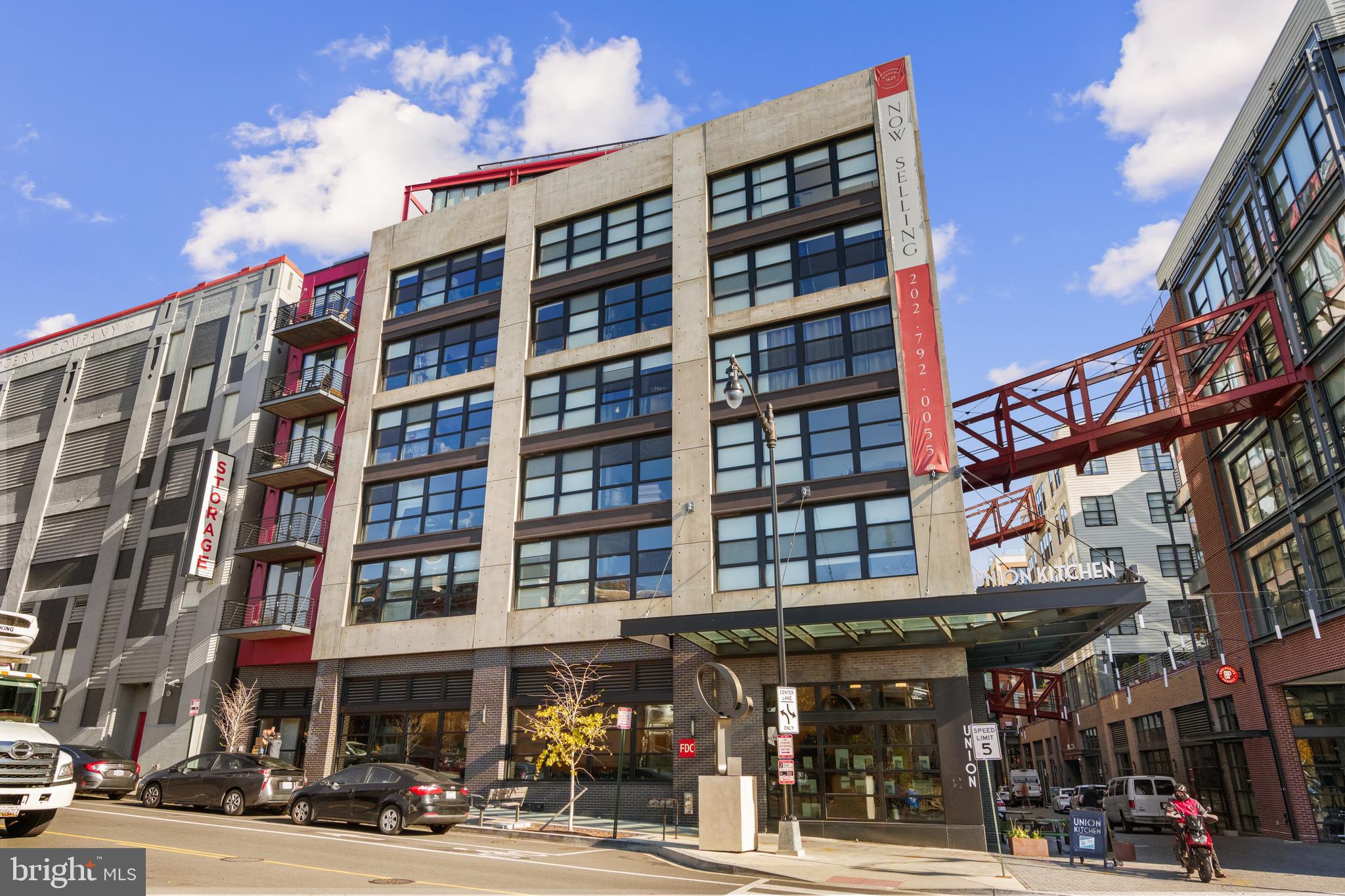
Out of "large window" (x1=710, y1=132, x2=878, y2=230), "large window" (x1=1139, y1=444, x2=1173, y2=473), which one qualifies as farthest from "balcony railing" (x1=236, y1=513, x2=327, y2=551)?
"large window" (x1=1139, y1=444, x2=1173, y2=473)

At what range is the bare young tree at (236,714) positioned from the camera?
31031mm

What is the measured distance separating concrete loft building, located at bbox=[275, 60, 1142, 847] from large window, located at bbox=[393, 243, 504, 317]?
0.11 m

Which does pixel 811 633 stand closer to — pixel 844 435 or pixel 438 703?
pixel 844 435

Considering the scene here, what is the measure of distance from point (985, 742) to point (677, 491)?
1289 centimetres

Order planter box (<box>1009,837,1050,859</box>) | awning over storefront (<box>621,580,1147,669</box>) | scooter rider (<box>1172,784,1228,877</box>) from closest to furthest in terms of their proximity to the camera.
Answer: scooter rider (<box>1172,784,1228,877</box>)
awning over storefront (<box>621,580,1147,669</box>)
planter box (<box>1009,837,1050,859</box>)

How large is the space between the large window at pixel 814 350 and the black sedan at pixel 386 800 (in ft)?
46.3

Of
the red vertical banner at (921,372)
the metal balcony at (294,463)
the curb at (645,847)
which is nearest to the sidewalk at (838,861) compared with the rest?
the curb at (645,847)

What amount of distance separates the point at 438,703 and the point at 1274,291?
2959 centimetres

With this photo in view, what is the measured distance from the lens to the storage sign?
3334 centimetres

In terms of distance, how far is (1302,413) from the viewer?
1013 inches

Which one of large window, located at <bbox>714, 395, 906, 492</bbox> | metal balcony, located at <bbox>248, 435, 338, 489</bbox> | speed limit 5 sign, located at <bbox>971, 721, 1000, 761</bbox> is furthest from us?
metal balcony, located at <bbox>248, 435, 338, 489</bbox>

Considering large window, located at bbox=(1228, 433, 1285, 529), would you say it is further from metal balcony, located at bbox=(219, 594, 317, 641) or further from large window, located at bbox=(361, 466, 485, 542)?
metal balcony, located at bbox=(219, 594, 317, 641)

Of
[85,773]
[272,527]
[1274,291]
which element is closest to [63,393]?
[272,527]

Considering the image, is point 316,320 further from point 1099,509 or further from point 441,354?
point 1099,509
